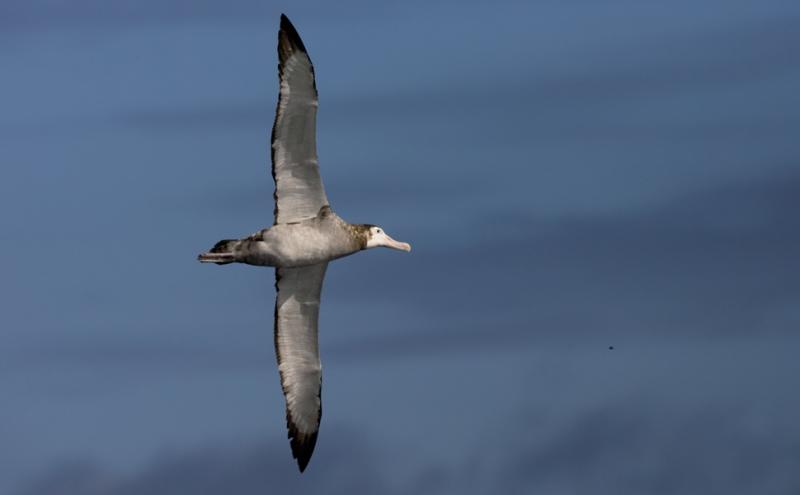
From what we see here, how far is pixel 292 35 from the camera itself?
37.2 metres

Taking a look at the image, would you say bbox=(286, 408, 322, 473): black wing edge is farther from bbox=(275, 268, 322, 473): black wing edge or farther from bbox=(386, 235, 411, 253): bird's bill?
bbox=(386, 235, 411, 253): bird's bill

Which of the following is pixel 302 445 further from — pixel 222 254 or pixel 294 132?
pixel 294 132

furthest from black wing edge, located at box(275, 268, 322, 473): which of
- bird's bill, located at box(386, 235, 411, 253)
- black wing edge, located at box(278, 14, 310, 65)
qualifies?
black wing edge, located at box(278, 14, 310, 65)

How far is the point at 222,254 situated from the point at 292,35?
448 centimetres

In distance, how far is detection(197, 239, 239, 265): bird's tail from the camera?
3803 cm

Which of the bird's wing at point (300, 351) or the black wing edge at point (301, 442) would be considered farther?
the black wing edge at point (301, 442)

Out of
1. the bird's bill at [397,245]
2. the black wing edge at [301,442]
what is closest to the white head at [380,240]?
the bird's bill at [397,245]

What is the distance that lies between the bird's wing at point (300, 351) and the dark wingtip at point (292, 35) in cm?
485

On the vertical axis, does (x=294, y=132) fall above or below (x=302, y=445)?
above

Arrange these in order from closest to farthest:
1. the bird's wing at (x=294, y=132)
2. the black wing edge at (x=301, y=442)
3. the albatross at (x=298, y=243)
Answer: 1. the bird's wing at (x=294, y=132)
2. the albatross at (x=298, y=243)
3. the black wing edge at (x=301, y=442)

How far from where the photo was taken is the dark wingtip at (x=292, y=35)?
3709cm

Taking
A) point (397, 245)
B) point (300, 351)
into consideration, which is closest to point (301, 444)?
point (300, 351)

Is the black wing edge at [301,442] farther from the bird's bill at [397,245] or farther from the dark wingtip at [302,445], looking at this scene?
the bird's bill at [397,245]

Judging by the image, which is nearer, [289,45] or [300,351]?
[289,45]
